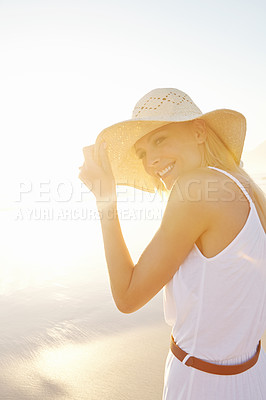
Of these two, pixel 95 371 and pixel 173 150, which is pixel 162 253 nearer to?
pixel 173 150

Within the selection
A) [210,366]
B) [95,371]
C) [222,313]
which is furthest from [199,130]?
[95,371]

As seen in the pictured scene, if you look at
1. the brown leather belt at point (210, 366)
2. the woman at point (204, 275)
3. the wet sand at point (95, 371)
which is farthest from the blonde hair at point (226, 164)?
the wet sand at point (95, 371)

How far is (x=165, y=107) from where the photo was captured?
5.05ft

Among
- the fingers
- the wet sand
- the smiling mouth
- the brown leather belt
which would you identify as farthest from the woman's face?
the wet sand

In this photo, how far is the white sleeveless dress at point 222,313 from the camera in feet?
3.64

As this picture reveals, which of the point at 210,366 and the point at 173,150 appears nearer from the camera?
the point at 210,366

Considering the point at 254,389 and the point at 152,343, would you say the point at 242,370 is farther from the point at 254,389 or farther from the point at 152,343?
the point at 152,343

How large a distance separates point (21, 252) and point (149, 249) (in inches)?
221

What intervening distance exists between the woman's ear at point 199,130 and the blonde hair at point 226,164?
2cm

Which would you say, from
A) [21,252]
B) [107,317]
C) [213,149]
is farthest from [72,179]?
[213,149]

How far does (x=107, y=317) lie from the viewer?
3.81 meters

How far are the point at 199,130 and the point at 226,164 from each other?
0.22 meters

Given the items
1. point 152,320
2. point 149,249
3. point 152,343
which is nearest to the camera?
point 149,249

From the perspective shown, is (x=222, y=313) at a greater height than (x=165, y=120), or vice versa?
(x=165, y=120)
